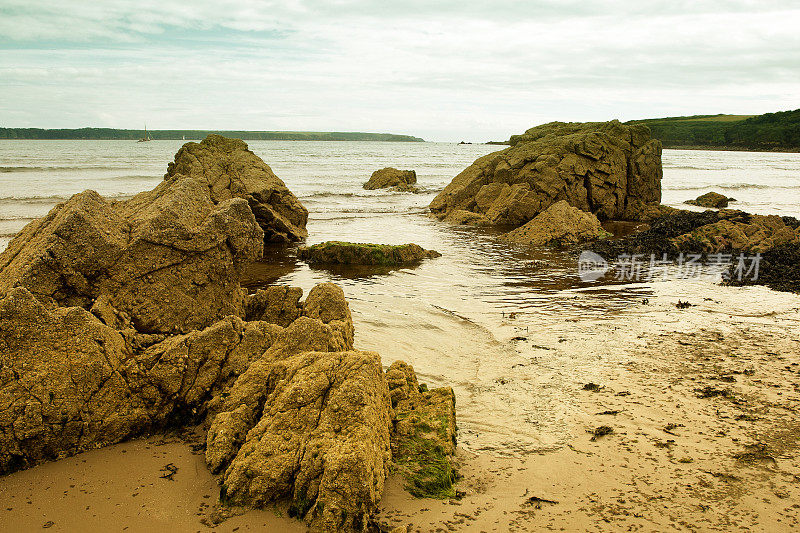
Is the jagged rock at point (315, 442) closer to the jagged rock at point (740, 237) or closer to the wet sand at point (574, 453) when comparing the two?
the wet sand at point (574, 453)

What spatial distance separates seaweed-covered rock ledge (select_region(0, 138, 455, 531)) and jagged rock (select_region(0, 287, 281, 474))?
0.03ft

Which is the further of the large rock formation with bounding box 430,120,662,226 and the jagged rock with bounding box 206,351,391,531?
the large rock formation with bounding box 430,120,662,226

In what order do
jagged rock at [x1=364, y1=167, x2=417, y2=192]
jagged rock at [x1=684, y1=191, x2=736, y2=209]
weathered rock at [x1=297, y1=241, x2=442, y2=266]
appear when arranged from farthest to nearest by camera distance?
jagged rock at [x1=364, y1=167, x2=417, y2=192] < jagged rock at [x1=684, y1=191, x2=736, y2=209] < weathered rock at [x1=297, y1=241, x2=442, y2=266]

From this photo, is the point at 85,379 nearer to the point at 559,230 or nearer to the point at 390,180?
the point at 559,230

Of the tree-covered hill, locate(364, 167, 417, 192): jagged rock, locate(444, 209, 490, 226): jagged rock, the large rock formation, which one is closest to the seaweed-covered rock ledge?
locate(444, 209, 490, 226): jagged rock

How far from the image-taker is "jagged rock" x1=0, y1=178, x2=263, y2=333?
5594 millimetres

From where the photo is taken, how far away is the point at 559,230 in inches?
716

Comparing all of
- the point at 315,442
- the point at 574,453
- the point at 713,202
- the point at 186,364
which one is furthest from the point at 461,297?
the point at 713,202

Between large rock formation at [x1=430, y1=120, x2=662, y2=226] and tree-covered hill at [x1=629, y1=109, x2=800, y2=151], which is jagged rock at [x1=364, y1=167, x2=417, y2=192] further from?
tree-covered hill at [x1=629, y1=109, x2=800, y2=151]

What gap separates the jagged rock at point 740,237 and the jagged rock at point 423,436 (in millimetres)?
13308

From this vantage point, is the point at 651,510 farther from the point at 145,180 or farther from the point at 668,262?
the point at 145,180

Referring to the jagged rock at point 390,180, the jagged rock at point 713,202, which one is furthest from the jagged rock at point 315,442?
the jagged rock at point 390,180

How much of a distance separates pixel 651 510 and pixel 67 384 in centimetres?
477

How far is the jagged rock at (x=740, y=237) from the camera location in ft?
52.3
